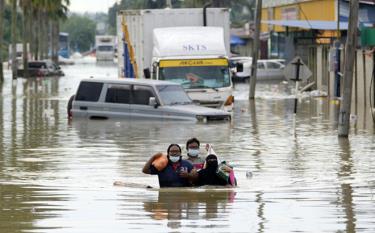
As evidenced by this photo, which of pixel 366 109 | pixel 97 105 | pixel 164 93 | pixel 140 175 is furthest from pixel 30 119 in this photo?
pixel 140 175

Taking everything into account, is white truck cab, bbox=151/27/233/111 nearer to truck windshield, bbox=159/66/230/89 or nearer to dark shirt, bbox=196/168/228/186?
truck windshield, bbox=159/66/230/89

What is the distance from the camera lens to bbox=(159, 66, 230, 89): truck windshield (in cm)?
3841

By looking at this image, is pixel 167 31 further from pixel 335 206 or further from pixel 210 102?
pixel 335 206

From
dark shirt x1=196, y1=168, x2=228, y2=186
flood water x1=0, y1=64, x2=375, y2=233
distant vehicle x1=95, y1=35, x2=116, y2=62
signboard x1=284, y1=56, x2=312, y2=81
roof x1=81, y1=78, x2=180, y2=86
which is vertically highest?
signboard x1=284, y1=56, x2=312, y2=81

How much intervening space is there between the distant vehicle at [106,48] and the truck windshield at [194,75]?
12912cm

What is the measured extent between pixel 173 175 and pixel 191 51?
2025 centimetres

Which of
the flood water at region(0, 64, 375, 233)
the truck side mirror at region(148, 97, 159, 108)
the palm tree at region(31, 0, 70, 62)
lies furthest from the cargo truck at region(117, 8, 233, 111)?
the palm tree at region(31, 0, 70, 62)

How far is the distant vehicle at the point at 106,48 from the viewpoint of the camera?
550ft

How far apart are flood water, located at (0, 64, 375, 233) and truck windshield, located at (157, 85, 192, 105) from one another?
100 centimetres

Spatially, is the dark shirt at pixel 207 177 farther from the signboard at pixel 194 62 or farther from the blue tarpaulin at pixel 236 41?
the blue tarpaulin at pixel 236 41

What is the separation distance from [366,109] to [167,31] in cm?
843

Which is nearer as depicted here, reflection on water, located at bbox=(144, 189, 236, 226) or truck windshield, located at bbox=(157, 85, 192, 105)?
reflection on water, located at bbox=(144, 189, 236, 226)

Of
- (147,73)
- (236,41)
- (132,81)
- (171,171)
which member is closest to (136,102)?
(132,81)

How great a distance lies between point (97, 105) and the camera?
1426 inches
